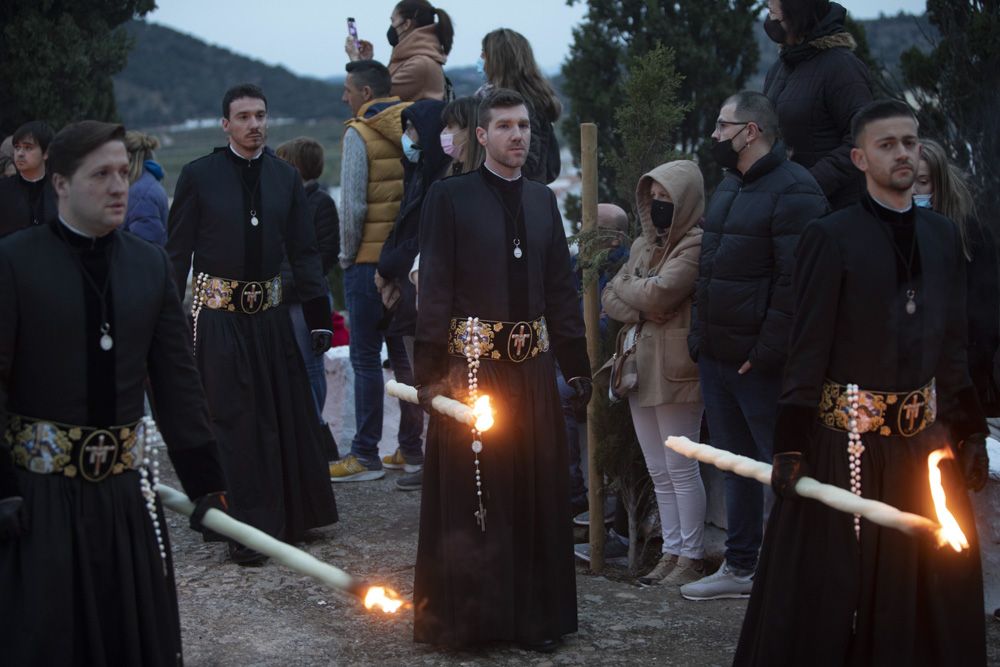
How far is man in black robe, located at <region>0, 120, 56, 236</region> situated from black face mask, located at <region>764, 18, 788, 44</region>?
15.3ft

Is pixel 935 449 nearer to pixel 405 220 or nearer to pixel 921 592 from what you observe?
pixel 921 592

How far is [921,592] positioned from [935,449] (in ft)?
1.66

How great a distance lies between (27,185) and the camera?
8.52 metres

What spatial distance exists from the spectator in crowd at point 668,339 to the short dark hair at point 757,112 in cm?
59

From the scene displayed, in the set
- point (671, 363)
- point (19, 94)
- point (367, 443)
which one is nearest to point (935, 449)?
point (671, 363)

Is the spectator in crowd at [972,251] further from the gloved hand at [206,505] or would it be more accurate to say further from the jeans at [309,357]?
the jeans at [309,357]

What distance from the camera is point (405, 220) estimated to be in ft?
25.9

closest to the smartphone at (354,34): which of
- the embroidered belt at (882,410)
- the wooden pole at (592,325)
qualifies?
the wooden pole at (592,325)

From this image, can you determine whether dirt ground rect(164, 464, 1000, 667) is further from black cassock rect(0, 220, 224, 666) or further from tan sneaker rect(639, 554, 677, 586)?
black cassock rect(0, 220, 224, 666)

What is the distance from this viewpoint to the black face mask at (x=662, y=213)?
251 inches

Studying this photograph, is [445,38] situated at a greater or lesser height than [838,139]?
greater

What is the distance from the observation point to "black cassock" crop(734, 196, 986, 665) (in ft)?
15.0

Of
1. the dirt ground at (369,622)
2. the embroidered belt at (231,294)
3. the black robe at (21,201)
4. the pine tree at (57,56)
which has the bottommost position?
the dirt ground at (369,622)

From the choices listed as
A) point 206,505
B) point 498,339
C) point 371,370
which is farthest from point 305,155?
point 206,505
